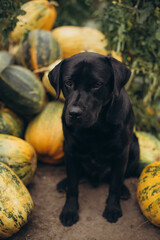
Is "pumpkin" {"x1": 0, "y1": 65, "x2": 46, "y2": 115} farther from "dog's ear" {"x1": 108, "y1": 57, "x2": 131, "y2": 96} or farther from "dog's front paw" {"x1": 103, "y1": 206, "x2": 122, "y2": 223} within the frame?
"dog's front paw" {"x1": 103, "y1": 206, "x2": 122, "y2": 223}

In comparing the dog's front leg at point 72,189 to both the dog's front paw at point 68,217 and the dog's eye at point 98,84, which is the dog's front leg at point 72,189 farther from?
the dog's eye at point 98,84

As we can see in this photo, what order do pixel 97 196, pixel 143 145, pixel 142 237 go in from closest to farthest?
pixel 142 237, pixel 97 196, pixel 143 145

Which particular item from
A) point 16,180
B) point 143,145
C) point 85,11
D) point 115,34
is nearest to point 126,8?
point 115,34

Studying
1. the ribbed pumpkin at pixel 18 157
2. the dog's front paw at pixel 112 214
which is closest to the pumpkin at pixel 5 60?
the ribbed pumpkin at pixel 18 157

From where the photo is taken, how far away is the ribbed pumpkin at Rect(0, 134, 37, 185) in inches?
102

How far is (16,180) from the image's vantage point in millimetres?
2287

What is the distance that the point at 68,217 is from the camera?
8.13ft

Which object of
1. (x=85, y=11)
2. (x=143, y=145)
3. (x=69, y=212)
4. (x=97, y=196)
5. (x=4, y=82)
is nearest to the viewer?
(x=69, y=212)

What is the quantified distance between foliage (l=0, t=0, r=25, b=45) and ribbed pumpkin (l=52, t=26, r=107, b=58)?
4.82 feet

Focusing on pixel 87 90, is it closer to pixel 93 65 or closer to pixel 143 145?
pixel 93 65

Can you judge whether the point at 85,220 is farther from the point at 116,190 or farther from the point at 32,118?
the point at 32,118

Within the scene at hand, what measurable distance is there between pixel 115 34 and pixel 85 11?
2568 millimetres

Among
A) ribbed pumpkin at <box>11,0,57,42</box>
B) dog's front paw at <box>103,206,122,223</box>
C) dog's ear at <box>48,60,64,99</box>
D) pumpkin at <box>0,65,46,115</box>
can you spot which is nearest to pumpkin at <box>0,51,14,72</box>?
pumpkin at <box>0,65,46,115</box>

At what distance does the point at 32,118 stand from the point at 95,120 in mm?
1511
